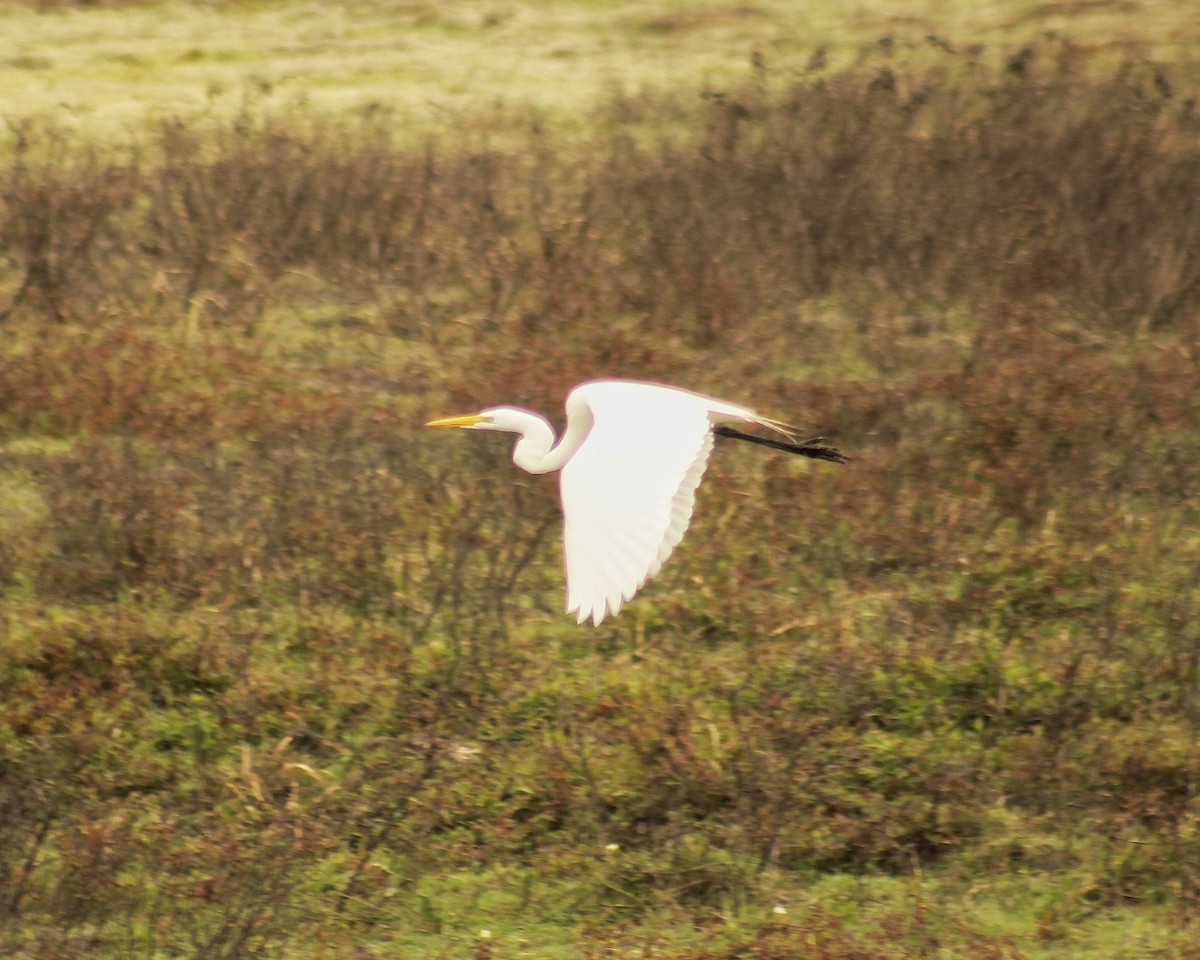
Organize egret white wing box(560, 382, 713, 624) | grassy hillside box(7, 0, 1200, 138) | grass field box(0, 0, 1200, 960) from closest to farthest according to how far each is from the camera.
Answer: egret white wing box(560, 382, 713, 624) → grass field box(0, 0, 1200, 960) → grassy hillside box(7, 0, 1200, 138)

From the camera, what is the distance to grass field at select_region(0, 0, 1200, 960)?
3.45 metres

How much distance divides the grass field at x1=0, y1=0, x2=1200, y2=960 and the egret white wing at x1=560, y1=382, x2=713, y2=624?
2.65ft

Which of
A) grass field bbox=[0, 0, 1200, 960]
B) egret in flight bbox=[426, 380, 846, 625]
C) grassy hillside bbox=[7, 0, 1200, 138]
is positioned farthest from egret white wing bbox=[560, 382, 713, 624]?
grassy hillside bbox=[7, 0, 1200, 138]

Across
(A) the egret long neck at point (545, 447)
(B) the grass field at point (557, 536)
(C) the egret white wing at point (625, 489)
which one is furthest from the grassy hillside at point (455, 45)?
(C) the egret white wing at point (625, 489)

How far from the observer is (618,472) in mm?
2764

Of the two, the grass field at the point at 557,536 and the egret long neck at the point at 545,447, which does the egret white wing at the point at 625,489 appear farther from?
the grass field at the point at 557,536

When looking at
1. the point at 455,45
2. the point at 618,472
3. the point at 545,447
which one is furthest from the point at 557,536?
the point at 455,45

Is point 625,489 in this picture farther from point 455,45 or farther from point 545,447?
point 455,45

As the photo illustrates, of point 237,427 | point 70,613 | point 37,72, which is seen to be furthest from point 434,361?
point 37,72

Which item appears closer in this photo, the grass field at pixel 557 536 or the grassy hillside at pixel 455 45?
the grass field at pixel 557 536

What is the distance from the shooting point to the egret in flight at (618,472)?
8.23 ft

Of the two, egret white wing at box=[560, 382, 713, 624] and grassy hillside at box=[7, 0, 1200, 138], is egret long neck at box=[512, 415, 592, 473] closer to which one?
egret white wing at box=[560, 382, 713, 624]

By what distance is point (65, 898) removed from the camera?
3129mm

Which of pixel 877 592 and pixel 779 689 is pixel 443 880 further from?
pixel 877 592
